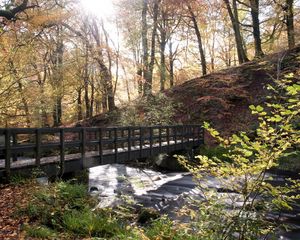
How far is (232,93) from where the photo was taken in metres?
23.3

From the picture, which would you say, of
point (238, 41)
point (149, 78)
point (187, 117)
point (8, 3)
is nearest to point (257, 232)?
point (8, 3)

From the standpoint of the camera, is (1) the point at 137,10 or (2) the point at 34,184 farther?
(1) the point at 137,10

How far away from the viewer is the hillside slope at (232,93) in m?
21.7

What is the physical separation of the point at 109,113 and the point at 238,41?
12.6 meters

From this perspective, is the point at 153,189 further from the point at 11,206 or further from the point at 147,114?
the point at 147,114

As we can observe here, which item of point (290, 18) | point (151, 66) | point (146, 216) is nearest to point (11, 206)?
point (146, 216)

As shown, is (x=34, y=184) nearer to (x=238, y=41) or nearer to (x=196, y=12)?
(x=238, y=41)

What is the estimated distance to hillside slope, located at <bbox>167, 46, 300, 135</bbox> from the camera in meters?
21.7

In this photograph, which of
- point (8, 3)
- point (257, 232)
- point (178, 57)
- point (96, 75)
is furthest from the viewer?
point (178, 57)

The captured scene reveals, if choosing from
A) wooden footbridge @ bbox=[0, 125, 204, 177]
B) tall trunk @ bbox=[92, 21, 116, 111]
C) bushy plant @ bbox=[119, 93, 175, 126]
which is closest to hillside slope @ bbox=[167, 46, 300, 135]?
bushy plant @ bbox=[119, 93, 175, 126]

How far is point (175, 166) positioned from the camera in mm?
17453

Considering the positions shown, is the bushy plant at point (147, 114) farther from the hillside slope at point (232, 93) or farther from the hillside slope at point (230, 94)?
the hillside slope at point (232, 93)

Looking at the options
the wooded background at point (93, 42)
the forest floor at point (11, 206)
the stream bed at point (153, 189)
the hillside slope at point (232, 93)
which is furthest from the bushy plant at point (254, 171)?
the hillside slope at point (232, 93)

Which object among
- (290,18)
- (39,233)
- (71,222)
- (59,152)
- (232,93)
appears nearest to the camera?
(39,233)
